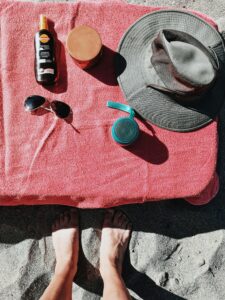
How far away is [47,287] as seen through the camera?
164cm

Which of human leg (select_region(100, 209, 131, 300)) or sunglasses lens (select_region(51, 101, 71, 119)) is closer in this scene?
sunglasses lens (select_region(51, 101, 71, 119))

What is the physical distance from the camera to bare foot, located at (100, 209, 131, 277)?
170 centimetres

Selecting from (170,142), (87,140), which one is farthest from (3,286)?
(170,142)

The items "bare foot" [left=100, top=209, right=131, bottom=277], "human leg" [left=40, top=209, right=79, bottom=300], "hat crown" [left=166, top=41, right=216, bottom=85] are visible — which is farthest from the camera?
"bare foot" [left=100, top=209, right=131, bottom=277]

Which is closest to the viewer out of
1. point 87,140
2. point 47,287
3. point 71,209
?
point 87,140

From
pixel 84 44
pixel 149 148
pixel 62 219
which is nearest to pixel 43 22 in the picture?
pixel 84 44

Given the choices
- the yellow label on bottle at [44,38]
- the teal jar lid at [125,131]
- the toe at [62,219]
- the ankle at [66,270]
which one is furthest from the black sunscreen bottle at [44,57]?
the ankle at [66,270]

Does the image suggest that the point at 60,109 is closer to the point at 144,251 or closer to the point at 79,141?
the point at 79,141

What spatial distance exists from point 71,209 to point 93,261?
25 cm

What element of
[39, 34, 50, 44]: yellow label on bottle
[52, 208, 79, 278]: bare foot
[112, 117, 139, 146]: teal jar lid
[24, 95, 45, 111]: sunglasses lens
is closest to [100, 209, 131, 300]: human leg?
[52, 208, 79, 278]: bare foot

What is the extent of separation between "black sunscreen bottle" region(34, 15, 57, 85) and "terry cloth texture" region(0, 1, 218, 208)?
0.04m

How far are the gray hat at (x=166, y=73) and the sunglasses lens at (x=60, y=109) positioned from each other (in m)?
0.20

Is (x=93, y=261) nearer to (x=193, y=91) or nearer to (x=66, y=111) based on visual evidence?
(x=66, y=111)

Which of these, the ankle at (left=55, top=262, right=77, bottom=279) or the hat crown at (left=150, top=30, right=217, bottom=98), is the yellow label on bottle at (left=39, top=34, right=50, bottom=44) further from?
the ankle at (left=55, top=262, right=77, bottom=279)
